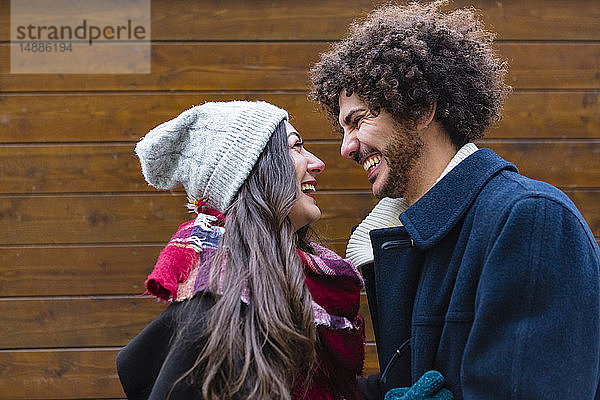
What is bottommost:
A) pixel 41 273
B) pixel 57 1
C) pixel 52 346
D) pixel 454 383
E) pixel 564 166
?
pixel 52 346

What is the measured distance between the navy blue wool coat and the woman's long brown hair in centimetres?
27

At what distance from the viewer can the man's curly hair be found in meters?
1.68

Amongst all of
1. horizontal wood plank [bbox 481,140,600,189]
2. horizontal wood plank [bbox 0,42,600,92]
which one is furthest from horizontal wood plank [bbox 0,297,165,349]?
horizontal wood plank [bbox 481,140,600,189]

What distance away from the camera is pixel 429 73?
1691 mm

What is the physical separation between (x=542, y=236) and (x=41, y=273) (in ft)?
6.69

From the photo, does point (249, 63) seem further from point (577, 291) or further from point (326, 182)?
point (577, 291)

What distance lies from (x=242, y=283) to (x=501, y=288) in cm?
58

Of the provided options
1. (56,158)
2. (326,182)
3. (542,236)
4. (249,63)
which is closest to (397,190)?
(542,236)

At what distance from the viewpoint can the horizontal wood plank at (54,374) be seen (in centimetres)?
260

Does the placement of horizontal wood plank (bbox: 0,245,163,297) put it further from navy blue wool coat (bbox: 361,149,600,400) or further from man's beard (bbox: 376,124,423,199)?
navy blue wool coat (bbox: 361,149,600,400)

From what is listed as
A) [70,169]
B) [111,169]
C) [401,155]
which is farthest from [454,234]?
[70,169]

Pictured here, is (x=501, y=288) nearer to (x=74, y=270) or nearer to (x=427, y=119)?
(x=427, y=119)

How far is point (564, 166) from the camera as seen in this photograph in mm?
2695

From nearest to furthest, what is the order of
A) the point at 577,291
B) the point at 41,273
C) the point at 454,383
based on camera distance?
1. the point at 577,291
2. the point at 454,383
3. the point at 41,273
